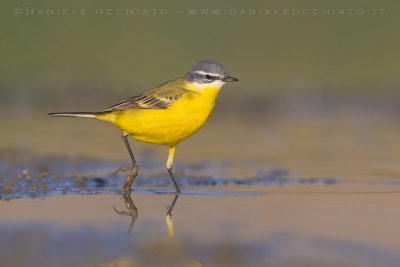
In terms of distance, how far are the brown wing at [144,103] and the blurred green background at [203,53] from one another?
6.86 m

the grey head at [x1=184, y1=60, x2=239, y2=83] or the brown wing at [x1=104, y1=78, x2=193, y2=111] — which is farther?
the grey head at [x1=184, y1=60, x2=239, y2=83]

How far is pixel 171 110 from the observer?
926cm

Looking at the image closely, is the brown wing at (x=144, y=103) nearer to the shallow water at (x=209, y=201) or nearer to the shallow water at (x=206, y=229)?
the shallow water at (x=209, y=201)

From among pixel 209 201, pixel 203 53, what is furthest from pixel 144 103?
pixel 203 53

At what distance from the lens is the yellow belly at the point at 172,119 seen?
9.23 metres

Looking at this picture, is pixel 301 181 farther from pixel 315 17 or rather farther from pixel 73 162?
pixel 315 17

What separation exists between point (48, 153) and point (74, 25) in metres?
11.1

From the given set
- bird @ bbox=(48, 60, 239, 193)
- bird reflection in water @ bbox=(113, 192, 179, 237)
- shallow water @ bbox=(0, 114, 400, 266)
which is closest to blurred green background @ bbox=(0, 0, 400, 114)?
shallow water @ bbox=(0, 114, 400, 266)

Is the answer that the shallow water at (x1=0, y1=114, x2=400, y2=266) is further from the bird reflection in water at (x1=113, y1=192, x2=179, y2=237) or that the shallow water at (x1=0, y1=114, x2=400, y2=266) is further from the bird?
the bird

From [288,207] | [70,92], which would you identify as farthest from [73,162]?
[70,92]

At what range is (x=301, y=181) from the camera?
980 centimetres

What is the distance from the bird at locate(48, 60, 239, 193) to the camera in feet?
30.3

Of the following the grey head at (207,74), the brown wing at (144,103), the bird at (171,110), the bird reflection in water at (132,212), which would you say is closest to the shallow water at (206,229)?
the bird reflection in water at (132,212)

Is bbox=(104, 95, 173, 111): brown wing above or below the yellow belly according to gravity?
above
